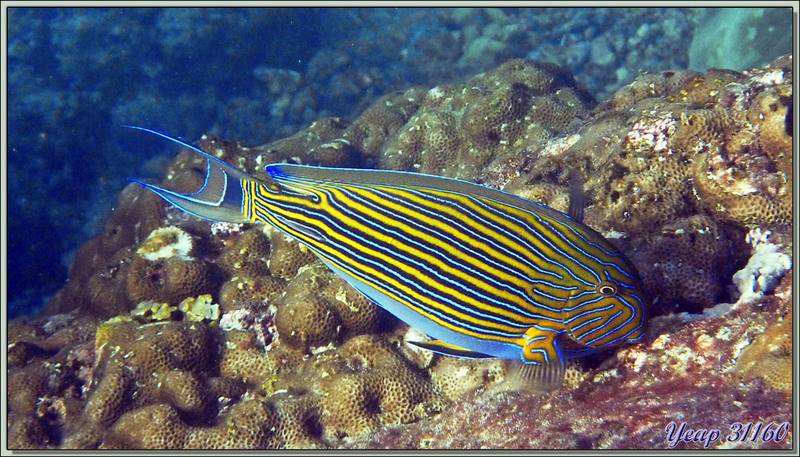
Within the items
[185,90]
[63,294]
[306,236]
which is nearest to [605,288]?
[306,236]

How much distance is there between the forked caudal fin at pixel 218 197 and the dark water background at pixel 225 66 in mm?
12376

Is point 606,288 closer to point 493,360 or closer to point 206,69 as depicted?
point 493,360

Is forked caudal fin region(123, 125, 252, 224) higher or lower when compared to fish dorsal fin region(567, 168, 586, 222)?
lower

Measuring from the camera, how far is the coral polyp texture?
253 centimetres

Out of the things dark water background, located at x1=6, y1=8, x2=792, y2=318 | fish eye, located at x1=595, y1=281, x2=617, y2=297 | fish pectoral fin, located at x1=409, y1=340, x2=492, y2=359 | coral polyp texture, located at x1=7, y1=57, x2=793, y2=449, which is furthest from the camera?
dark water background, located at x1=6, y1=8, x2=792, y2=318

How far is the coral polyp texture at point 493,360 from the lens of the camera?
2.53 metres

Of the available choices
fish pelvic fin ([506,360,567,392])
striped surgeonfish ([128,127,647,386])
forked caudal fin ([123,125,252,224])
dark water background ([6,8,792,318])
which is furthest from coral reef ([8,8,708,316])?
fish pelvic fin ([506,360,567,392])

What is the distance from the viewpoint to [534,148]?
4.84 m

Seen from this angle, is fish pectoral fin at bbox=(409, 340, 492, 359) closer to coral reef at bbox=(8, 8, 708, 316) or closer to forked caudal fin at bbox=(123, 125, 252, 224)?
forked caudal fin at bbox=(123, 125, 252, 224)

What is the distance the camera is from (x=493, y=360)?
3320mm

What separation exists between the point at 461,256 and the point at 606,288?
2.31ft

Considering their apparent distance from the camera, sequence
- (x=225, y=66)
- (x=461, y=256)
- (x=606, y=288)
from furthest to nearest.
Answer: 1. (x=225, y=66)
2. (x=461, y=256)
3. (x=606, y=288)

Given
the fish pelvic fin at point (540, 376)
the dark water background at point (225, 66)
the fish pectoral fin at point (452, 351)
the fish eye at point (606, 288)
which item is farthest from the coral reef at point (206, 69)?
the fish eye at point (606, 288)

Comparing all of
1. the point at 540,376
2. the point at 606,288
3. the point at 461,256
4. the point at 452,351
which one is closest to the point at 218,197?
the point at 461,256
